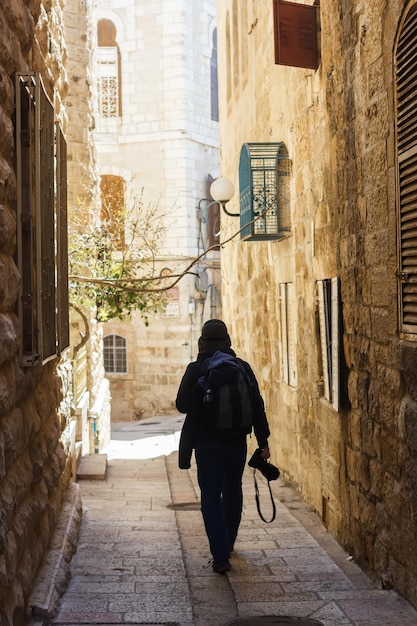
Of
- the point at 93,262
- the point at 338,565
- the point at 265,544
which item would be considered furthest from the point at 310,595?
the point at 93,262

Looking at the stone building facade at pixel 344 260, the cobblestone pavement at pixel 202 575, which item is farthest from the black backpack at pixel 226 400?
the cobblestone pavement at pixel 202 575

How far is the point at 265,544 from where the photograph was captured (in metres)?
5.65

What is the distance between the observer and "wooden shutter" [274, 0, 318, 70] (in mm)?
6551

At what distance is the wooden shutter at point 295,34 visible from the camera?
21.5 feet

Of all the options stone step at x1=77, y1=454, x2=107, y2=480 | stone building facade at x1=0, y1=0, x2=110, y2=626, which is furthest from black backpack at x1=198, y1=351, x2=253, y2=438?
stone step at x1=77, y1=454, x2=107, y2=480

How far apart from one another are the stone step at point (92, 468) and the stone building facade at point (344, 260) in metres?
2.06

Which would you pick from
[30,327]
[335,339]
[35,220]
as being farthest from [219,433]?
[35,220]

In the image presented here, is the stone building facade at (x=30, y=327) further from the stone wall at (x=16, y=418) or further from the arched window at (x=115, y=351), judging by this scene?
the arched window at (x=115, y=351)

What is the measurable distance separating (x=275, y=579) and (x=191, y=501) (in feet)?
11.0

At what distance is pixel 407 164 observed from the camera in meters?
4.09

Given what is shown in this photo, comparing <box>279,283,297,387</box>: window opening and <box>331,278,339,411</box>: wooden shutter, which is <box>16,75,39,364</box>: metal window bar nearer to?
<box>331,278,339,411</box>: wooden shutter

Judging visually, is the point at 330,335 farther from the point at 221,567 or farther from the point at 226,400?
the point at 221,567

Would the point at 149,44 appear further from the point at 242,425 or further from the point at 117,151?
the point at 242,425

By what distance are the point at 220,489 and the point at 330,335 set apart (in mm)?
1555
